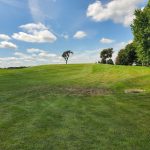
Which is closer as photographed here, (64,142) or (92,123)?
(64,142)

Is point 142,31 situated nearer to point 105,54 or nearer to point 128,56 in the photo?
point 128,56

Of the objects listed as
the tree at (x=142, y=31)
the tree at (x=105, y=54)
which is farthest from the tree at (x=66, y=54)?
the tree at (x=142, y=31)

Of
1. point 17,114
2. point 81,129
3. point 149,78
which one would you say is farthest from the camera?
point 149,78

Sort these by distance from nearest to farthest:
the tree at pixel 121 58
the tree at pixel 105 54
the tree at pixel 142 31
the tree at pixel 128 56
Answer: the tree at pixel 142 31, the tree at pixel 128 56, the tree at pixel 121 58, the tree at pixel 105 54

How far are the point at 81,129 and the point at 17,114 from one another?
560 cm

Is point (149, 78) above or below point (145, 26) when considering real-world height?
below

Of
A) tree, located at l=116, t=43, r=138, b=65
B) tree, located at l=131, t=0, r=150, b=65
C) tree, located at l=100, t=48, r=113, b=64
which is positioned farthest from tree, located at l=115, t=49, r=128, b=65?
tree, located at l=131, t=0, r=150, b=65

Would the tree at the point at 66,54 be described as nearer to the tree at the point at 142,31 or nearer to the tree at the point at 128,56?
the tree at the point at 128,56

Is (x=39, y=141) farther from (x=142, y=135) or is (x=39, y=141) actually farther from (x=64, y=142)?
(x=142, y=135)

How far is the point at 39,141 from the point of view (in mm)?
10750

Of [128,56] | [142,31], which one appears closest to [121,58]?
[128,56]

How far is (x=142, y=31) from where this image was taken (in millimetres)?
42375

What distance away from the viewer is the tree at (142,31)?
4131 cm

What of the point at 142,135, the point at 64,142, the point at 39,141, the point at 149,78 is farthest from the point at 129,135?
the point at 149,78
